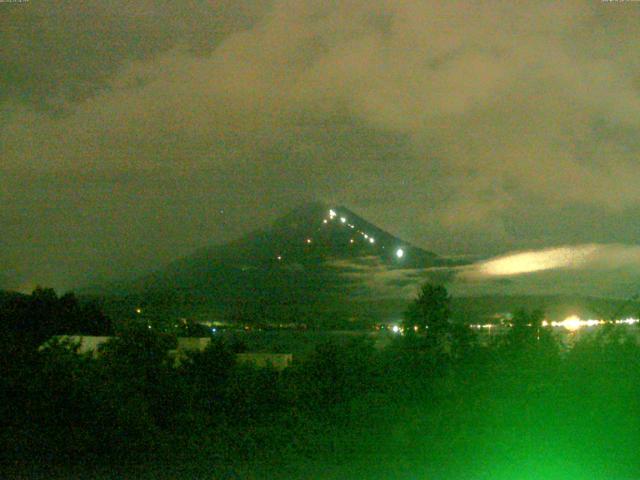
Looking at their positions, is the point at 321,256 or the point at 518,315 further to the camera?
the point at 321,256

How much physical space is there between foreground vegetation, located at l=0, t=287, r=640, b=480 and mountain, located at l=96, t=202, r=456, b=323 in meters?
5.07

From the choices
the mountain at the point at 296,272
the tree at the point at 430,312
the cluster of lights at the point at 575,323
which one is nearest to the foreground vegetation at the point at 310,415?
the cluster of lights at the point at 575,323

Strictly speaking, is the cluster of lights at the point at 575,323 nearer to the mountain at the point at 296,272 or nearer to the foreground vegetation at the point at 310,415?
the foreground vegetation at the point at 310,415

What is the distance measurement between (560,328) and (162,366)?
29.3 feet

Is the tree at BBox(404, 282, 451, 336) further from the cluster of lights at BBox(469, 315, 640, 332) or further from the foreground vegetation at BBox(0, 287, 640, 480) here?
the foreground vegetation at BBox(0, 287, 640, 480)

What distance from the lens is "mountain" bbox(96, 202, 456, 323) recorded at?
1850cm

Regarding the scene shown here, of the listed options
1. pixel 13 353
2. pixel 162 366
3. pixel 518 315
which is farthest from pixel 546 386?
pixel 13 353

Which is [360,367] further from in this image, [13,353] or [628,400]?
[13,353]

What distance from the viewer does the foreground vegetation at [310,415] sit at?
866 centimetres

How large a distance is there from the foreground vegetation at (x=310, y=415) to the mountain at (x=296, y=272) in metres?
5.07

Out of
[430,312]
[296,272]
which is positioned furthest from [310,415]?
[296,272]

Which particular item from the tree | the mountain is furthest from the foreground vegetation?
the mountain

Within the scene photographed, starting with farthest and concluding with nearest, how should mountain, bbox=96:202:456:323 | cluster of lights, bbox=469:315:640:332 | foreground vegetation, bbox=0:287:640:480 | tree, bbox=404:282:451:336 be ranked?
mountain, bbox=96:202:456:323
tree, bbox=404:282:451:336
cluster of lights, bbox=469:315:640:332
foreground vegetation, bbox=0:287:640:480

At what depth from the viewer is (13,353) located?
9797 millimetres
